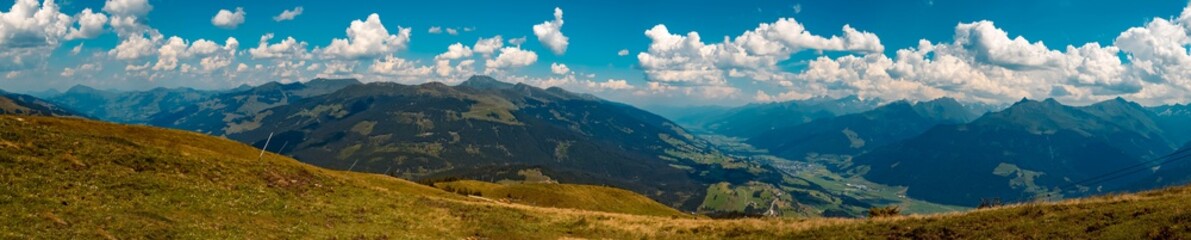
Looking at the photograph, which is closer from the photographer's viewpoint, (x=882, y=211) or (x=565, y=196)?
(x=882, y=211)

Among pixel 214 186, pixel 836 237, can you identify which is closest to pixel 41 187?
pixel 214 186

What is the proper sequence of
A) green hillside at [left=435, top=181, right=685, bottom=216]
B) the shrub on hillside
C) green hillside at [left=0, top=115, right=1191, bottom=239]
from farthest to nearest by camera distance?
1. green hillside at [left=435, top=181, right=685, bottom=216]
2. the shrub on hillside
3. green hillside at [left=0, top=115, right=1191, bottom=239]

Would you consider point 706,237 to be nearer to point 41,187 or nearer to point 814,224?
point 814,224

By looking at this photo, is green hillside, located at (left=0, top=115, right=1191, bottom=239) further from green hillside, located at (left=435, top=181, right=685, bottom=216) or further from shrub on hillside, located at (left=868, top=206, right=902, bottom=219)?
green hillside, located at (left=435, top=181, right=685, bottom=216)

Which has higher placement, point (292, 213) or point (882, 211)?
point (882, 211)

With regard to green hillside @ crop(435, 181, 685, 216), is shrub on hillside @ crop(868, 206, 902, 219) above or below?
above

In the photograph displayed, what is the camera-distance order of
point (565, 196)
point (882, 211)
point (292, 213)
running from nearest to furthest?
point (292, 213), point (882, 211), point (565, 196)

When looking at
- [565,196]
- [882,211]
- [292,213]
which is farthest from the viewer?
[565,196]

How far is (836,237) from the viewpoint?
4031 cm

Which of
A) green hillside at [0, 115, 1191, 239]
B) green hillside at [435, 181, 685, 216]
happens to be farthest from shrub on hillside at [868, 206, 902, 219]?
green hillside at [435, 181, 685, 216]

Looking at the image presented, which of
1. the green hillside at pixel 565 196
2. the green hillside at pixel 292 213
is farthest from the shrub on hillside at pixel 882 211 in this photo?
the green hillside at pixel 565 196

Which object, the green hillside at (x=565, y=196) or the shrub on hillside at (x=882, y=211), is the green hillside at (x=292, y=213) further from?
the green hillside at (x=565, y=196)

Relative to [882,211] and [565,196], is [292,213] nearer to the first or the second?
[882,211]

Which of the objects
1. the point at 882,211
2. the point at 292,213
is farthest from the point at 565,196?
the point at 292,213
